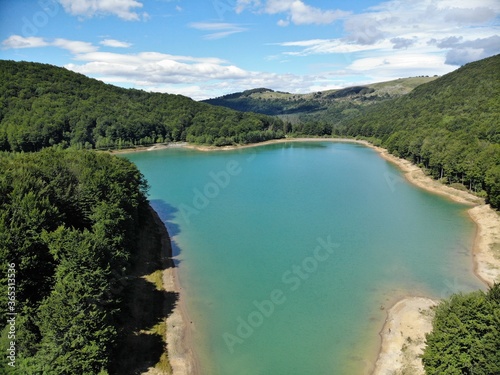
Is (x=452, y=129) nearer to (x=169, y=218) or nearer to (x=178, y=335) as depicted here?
(x=169, y=218)

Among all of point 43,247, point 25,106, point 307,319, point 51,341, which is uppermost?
point 25,106

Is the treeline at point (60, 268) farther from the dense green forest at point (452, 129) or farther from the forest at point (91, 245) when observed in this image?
the dense green forest at point (452, 129)

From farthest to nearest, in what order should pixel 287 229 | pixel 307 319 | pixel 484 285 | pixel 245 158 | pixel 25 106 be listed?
pixel 25 106
pixel 245 158
pixel 287 229
pixel 484 285
pixel 307 319

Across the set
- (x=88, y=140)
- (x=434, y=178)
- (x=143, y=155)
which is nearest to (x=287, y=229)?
(x=434, y=178)

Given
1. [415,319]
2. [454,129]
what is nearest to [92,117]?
[454,129]

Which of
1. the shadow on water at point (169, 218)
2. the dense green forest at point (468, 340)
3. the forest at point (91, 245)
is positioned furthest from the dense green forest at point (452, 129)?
the shadow on water at point (169, 218)

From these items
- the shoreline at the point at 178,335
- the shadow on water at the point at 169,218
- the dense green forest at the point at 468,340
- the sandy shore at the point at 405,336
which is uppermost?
the dense green forest at the point at 468,340

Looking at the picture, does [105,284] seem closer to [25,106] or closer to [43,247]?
[43,247]
